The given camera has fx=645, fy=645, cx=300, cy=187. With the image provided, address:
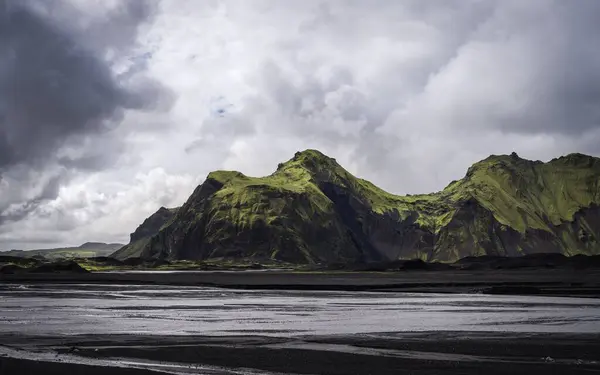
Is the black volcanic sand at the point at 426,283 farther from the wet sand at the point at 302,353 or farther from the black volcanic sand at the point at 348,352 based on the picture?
the wet sand at the point at 302,353

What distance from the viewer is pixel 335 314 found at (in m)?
51.9

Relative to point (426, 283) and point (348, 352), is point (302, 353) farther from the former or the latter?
point (426, 283)

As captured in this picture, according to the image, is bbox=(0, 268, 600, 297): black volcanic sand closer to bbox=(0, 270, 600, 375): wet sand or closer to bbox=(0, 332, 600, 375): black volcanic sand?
bbox=(0, 332, 600, 375): black volcanic sand

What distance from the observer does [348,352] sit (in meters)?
28.9

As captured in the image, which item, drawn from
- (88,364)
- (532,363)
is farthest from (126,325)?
(532,363)

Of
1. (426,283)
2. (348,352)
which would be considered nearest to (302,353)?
(348,352)

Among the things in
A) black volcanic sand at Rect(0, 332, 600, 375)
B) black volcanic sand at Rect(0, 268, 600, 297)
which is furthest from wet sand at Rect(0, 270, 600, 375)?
black volcanic sand at Rect(0, 268, 600, 297)

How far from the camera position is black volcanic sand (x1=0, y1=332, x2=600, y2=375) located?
24156 mm

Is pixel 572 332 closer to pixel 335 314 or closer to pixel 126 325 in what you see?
pixel 335 314

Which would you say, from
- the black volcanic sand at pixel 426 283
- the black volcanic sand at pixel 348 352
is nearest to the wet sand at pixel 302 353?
the black volcanic sand at pixel 348 352

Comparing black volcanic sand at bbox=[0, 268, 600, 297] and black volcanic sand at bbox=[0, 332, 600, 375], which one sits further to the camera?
black volcanic sand at bbox=[0, 268, 600, 297]

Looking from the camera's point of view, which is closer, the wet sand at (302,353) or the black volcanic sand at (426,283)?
the wet sand at (302,353)

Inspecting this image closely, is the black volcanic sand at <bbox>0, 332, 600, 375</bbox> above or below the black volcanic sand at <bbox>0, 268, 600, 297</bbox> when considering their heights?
below

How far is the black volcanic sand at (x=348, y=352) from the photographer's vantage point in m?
24.2
